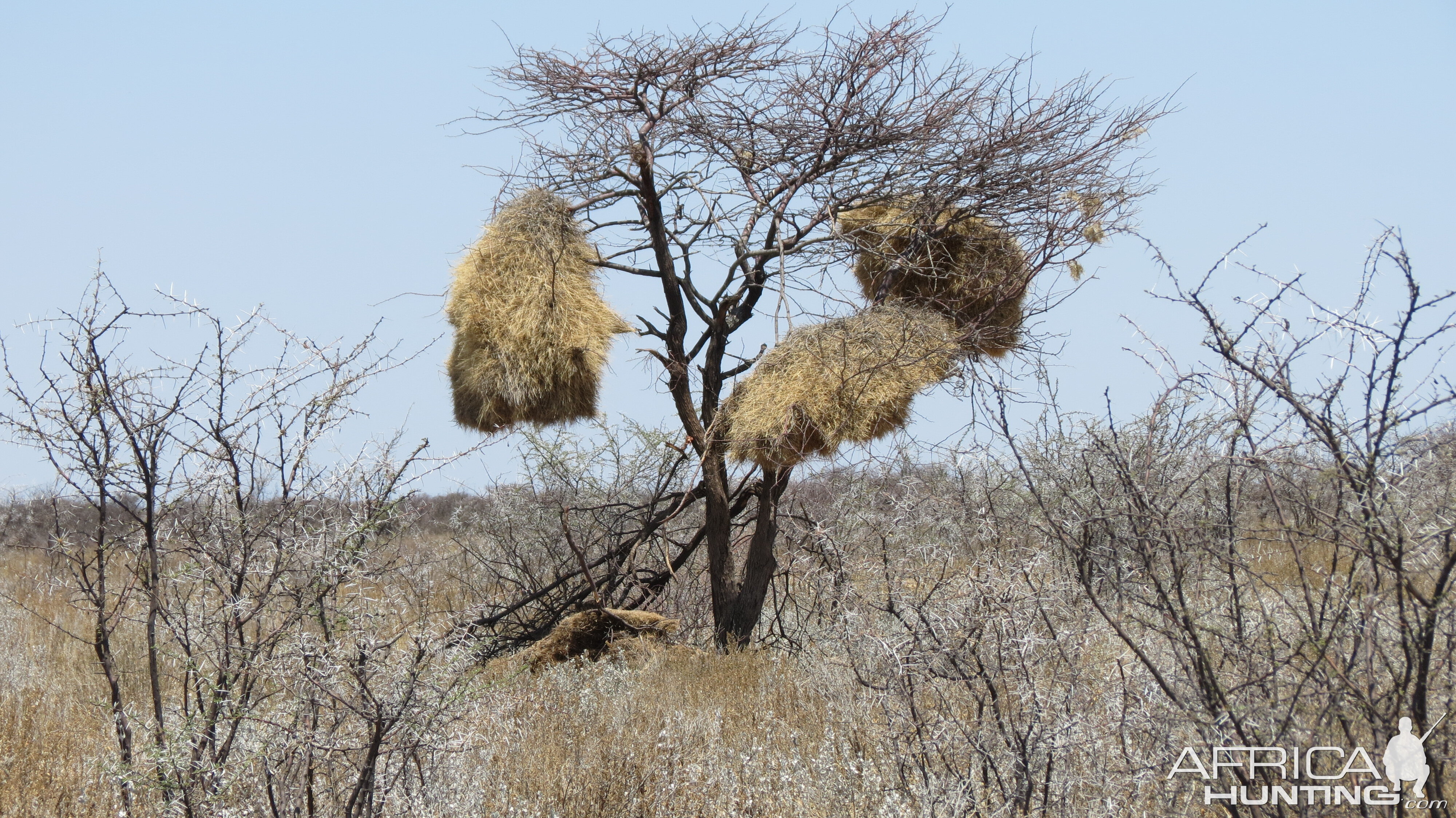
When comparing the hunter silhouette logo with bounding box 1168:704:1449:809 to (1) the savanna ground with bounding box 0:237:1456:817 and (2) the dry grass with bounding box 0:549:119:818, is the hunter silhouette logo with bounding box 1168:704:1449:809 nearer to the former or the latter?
(1) the savanna ground with bounding box 0:237:1456:817

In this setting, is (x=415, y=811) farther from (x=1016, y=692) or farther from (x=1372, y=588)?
(x=1372, y=588)

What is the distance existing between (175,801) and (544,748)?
5.23 feet

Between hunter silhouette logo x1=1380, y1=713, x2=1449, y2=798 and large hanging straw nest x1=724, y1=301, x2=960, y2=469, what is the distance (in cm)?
317

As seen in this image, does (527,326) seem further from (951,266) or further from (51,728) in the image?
(51,728)

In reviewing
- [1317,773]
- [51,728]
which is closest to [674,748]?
[1317,773]

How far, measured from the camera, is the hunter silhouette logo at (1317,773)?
8.75ft

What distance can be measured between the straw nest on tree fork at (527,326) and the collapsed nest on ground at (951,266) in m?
1.75

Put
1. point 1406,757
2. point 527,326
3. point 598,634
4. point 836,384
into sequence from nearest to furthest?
point 1406,757 → point 836,384 → point 527,326 → point 598,634

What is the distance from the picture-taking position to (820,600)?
601 cm

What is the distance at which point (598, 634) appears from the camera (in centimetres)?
715

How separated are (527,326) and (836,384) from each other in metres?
1.98

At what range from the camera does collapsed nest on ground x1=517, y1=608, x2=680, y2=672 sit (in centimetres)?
700

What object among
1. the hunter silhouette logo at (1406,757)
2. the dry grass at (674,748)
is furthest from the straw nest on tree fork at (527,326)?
the hunter silhouette logo at (1406,757)

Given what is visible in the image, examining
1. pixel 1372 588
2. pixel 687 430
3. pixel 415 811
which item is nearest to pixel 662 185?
pixel 687 430
